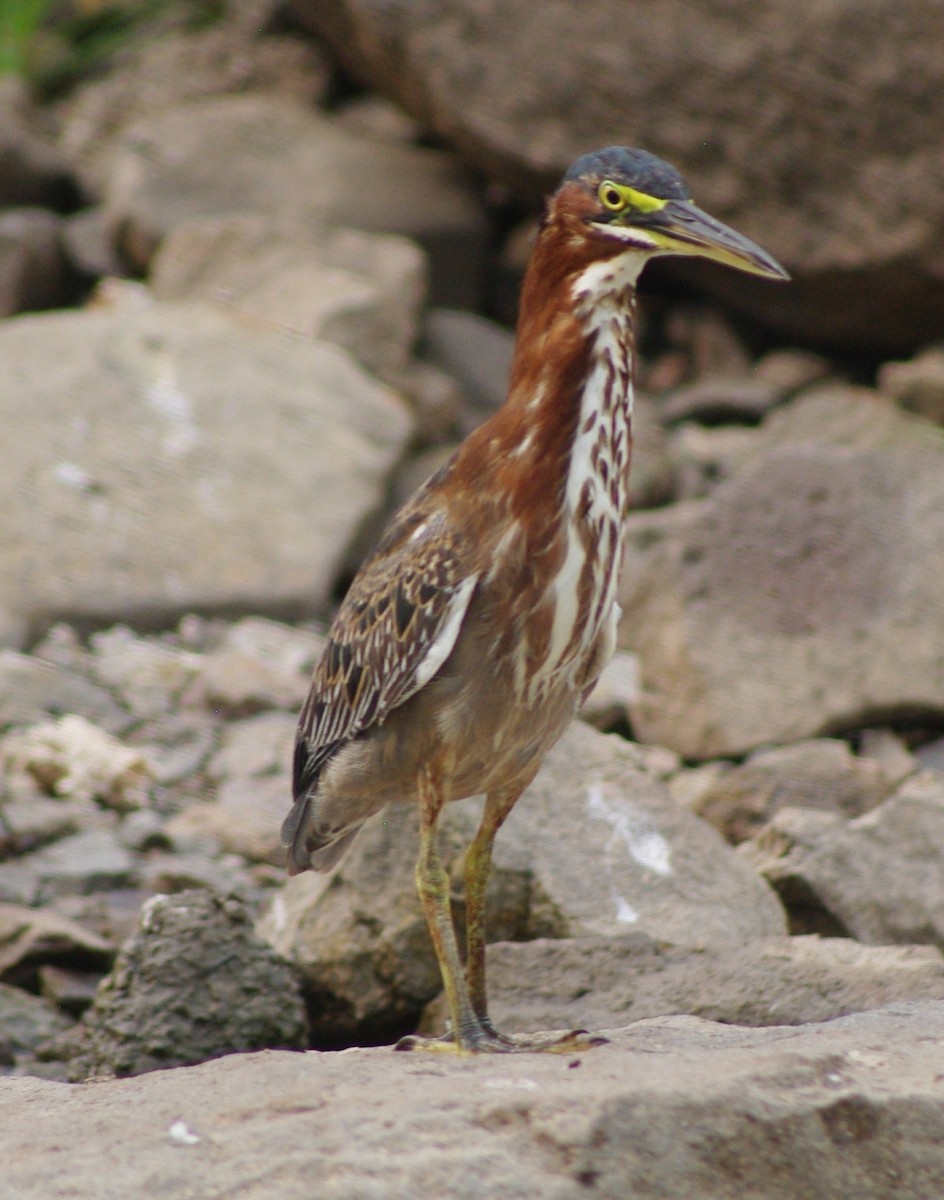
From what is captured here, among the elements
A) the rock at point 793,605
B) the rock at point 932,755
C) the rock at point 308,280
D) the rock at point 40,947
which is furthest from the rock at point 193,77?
the rock at point 40,947

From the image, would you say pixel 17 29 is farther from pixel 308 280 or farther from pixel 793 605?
pixel 793 605

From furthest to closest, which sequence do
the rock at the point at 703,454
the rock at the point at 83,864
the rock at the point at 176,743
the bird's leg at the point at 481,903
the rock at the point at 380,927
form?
the rock at the point at 703,454 < the rock at the point at 176,743 < the rock at the point at 83,864 < the rock at the point at 380,927 < the bird's leg at the point at 481,903

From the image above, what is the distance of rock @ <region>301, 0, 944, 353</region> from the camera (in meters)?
10.4

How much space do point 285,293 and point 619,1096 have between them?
25.9ft

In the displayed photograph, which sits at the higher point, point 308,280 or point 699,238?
point 699,238

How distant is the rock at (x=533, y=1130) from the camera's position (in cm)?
345

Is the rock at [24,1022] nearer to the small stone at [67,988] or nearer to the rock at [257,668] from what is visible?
the small stone at [67,988]

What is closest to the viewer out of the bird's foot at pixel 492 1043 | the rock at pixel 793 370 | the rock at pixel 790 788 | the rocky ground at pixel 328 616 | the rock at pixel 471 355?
the rocky ground at pixel 328 616

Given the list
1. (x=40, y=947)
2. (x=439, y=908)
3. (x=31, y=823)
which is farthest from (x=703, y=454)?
(x=439, y=908)

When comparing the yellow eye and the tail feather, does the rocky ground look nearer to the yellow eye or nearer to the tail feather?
the tail feather

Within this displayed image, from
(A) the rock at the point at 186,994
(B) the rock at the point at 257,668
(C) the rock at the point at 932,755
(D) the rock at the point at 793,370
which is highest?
(D) the rock at the point at 793,370

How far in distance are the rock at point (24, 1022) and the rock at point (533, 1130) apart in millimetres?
1655

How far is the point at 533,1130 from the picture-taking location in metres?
3.55

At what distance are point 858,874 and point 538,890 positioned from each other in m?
1.13
